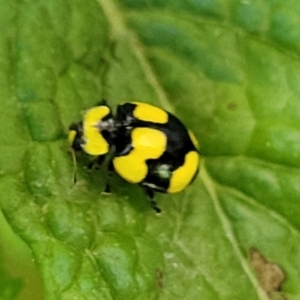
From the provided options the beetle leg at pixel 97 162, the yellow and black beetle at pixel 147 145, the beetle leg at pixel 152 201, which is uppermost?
the yellow and black beetle at pixel 147 145

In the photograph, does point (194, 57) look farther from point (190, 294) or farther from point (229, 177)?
point (190, 294)

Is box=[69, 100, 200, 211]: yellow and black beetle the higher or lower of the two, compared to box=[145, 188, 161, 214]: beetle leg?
higher

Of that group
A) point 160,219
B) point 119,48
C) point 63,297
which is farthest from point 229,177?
point 63,297

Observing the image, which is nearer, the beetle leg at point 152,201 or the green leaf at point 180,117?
the green leaf at point 180,117

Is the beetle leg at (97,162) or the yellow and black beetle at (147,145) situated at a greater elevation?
the yellow and black beetle at (147,145)

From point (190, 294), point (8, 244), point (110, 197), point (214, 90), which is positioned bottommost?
point (8, 244)
